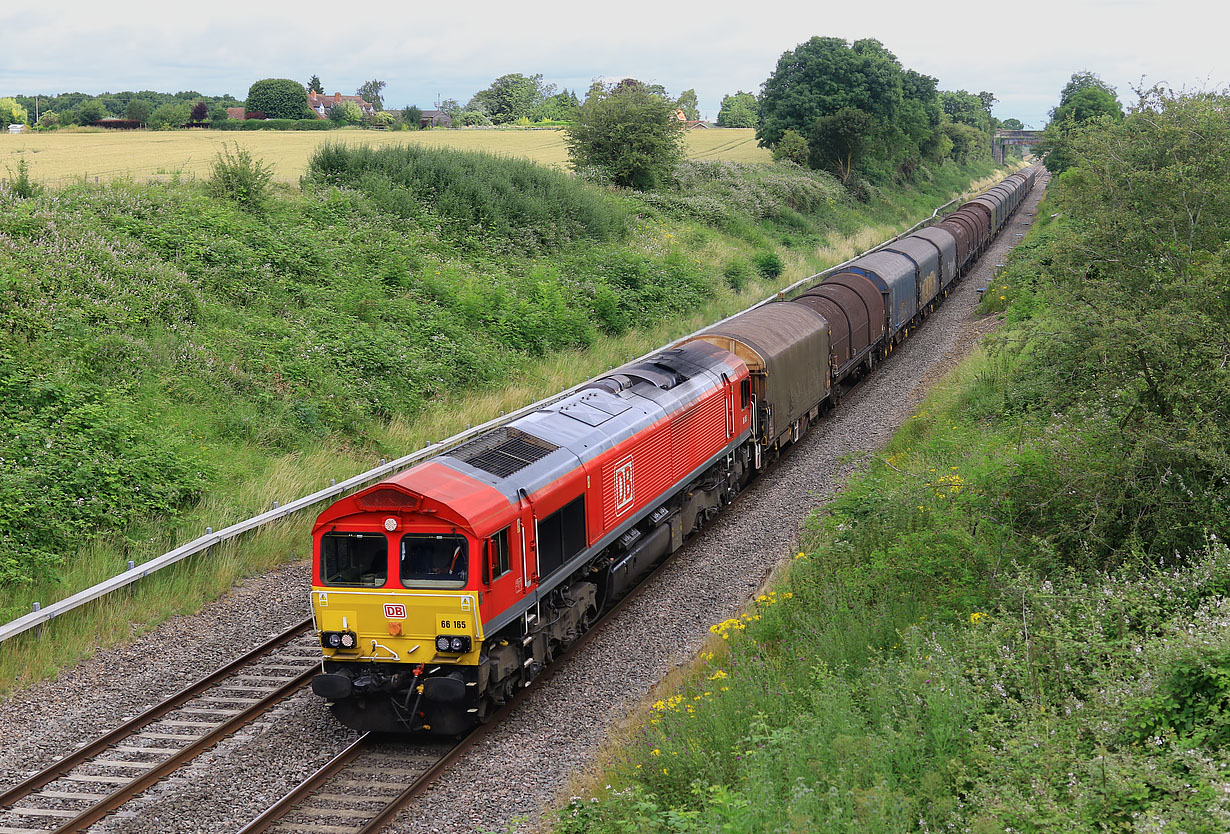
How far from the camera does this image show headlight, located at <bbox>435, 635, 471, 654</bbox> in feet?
36.2

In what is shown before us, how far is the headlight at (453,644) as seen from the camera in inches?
435

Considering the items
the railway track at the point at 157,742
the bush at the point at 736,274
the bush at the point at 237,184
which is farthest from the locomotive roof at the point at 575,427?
the bush at the point at 736,274

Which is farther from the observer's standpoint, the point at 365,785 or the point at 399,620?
→ the point at 399,620

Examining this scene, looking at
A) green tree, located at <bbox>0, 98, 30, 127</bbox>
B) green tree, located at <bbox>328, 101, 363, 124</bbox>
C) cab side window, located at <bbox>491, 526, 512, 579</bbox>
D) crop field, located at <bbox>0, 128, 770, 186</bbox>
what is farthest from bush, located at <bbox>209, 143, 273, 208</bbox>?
green tree, located at <bbox>328, 101, 363, 124</bbox>

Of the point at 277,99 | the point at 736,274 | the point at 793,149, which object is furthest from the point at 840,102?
the point at 277,99

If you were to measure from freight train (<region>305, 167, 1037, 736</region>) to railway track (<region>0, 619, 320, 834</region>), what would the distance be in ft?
5.44

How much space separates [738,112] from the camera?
170m

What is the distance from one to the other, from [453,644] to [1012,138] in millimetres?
189372

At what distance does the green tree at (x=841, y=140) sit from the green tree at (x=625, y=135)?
20636mm

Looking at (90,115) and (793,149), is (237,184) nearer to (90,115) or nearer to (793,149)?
(793,149)

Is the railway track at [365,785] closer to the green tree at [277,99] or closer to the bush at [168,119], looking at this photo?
the bush at [168,119]

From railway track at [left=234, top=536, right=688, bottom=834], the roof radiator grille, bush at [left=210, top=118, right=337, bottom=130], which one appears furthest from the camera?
bush at [left=210, top=118, right=337, bottom=130]

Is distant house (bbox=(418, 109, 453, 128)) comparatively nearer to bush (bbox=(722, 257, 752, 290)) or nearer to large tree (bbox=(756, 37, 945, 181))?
large tree (bbox=(756, 37, 945, 181))

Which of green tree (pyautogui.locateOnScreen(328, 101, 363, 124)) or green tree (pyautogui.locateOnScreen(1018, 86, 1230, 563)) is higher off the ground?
green tree (pyautogui.locateOnScreen(328, 101, 363, 124))
